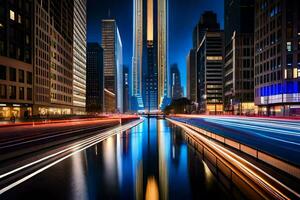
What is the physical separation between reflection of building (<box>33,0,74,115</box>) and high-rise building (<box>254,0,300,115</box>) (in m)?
75.3

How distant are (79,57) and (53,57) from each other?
59.4 meters

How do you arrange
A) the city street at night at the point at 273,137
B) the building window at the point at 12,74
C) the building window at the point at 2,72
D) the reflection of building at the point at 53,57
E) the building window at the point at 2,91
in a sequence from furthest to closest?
the reflection of building at the point at 53,57
the building window at the point at 12,74
the building window at the point at 2,91
the building window at the point at 2,72
the city street at night at the point at 273,137

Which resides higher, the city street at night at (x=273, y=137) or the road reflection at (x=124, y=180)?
the city street at night at (x=273, y=137)

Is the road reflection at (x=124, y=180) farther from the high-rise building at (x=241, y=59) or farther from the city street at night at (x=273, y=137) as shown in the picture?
the high-rise building at (x=241, y=59)

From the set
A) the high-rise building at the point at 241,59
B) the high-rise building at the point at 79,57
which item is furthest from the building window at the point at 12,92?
the high-rise building at the point at 241,59

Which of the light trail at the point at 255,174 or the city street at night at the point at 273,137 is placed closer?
A: the light trail at the point at 255,174

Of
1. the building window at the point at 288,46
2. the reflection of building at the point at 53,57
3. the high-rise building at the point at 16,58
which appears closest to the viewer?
the high-rise building at the point at 16,58

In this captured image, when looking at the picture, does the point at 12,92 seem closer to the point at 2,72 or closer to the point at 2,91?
the point at 2,91

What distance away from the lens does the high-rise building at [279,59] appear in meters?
86.8

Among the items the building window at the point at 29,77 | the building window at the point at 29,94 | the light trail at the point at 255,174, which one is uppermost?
the building window at the point at 29,77

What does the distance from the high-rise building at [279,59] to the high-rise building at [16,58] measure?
7403 cm

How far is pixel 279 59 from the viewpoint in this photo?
3583 inches

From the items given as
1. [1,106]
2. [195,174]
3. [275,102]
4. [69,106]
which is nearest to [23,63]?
[1,106]

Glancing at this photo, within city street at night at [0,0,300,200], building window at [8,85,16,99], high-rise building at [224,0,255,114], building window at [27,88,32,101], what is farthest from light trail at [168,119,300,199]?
high-rise building at [224,0,255,114]
